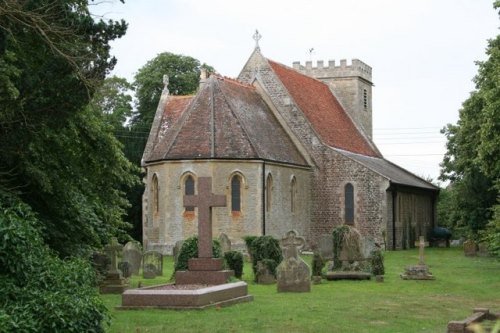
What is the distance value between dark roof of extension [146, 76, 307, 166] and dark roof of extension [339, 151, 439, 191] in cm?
427

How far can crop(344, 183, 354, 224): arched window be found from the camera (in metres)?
42.4

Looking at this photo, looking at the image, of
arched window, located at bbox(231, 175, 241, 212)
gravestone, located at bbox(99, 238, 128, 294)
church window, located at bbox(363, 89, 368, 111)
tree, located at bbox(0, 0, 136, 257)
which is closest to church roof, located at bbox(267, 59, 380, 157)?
church window, located at bbox(363, 89, 368, 111)

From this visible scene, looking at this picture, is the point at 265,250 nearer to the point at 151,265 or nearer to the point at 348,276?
the point at 348,276

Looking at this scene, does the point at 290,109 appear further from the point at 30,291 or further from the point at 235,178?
the point at 30,291

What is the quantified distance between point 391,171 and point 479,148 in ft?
62.5

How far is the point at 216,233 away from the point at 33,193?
63.7 feet

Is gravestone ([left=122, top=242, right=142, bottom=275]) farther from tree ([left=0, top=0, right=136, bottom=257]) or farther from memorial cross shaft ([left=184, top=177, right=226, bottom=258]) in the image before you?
memorial cross shaft ([left=184, top=177, right=226, bottom=258])

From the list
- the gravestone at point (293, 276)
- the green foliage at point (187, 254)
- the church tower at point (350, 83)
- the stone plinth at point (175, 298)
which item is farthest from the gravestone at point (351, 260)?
the church tower at point (350, 83)

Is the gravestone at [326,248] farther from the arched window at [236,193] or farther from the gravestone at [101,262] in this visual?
the arched window at [236,193]

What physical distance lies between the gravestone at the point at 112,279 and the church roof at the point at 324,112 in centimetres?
2285

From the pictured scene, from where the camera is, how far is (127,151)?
53.7 metres

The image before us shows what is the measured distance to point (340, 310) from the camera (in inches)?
629

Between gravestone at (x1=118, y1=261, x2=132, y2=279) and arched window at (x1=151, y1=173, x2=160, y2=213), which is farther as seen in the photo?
arched window at (x1=151, y1=173, x2=160, y2=213)

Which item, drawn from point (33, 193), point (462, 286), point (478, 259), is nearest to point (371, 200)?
point (478, 259)
